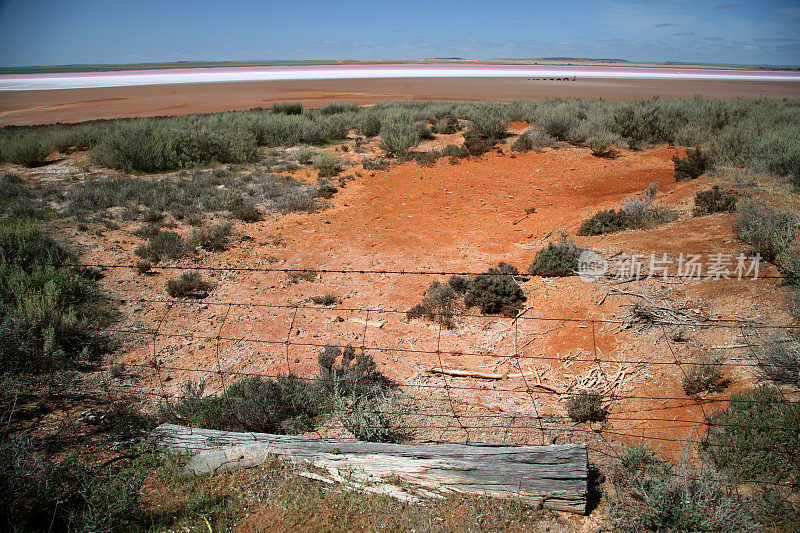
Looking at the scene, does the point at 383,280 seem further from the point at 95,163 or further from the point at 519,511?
the point at 95,163

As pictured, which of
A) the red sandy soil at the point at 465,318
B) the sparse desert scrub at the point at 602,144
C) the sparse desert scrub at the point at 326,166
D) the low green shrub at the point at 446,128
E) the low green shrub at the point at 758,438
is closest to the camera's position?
the low green shrub at the point at 758,438

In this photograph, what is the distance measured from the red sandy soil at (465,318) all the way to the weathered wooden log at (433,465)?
0.90 meters

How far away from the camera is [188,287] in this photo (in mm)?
7539

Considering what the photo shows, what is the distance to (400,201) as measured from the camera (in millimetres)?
12539

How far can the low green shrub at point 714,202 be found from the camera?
8.13 m

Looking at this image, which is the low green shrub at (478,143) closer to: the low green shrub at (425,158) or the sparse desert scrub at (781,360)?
the low green shrub at (425,158)

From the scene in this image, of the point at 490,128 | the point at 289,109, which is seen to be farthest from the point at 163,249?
the point at 289,109

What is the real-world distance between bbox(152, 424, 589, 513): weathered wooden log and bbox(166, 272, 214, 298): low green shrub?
452 centimetres

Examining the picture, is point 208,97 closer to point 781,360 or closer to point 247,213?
point 247,213

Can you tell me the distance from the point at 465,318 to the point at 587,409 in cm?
257

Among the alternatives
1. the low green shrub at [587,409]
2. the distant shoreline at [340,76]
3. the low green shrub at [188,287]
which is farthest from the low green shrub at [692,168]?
the distant shoreline at [340,76]

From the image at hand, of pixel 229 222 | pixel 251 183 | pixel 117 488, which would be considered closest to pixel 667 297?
pixel 117 488

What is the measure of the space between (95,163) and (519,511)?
1873 centimetres

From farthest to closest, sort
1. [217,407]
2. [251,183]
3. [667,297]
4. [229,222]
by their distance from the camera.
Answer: [251,183], [229,222], [667,297], [217,407]
